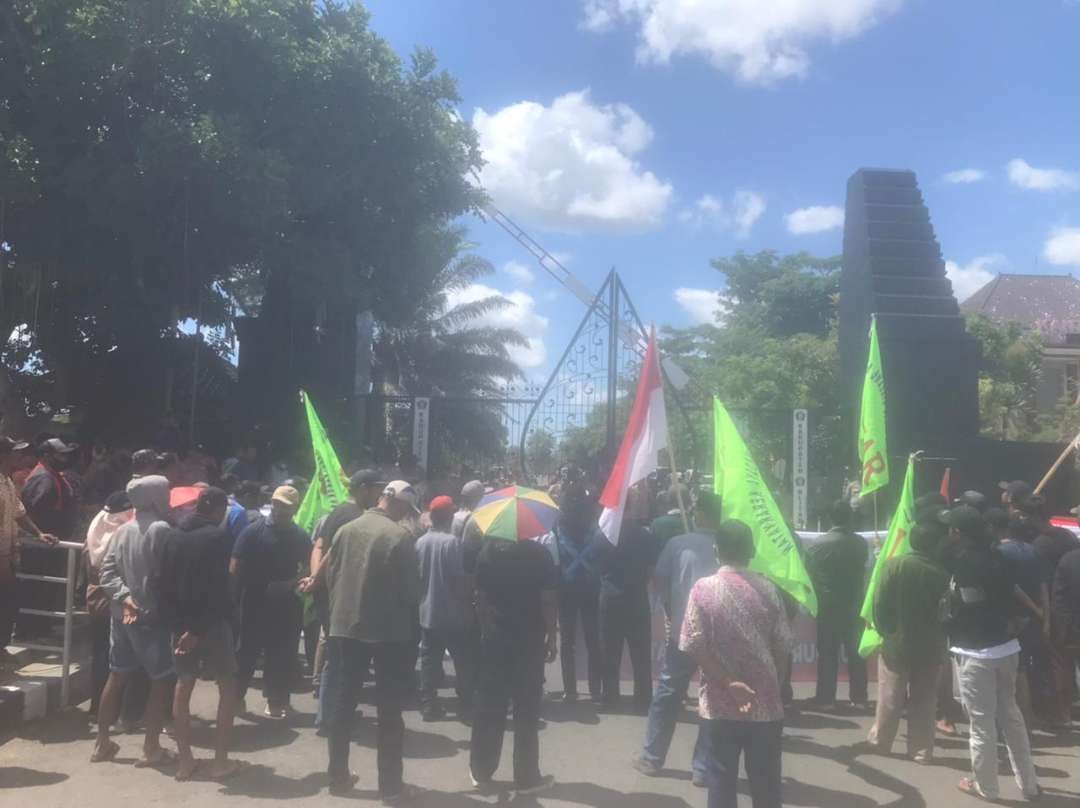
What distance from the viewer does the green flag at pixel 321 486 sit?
25.7ft

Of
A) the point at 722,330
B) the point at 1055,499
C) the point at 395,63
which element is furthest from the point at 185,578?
the point at 722,330

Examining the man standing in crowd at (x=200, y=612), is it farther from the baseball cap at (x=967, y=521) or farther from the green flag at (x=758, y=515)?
the baseball cap at (x=967, y=521)

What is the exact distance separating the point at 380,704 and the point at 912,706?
360cm

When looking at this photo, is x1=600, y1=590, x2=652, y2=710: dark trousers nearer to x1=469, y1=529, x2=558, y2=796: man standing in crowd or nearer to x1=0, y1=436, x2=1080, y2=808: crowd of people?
x1=0, y1=436, x2=1080, y2=808: crowd of people

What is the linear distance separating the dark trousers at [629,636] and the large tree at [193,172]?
→ 956 cm

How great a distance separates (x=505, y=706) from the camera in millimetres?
5672

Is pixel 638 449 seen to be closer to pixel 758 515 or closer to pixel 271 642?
pixel 758 515

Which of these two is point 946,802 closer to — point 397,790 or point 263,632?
point 397,790

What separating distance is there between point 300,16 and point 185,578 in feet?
44.0

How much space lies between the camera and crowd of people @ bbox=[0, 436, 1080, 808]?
18.1 feet

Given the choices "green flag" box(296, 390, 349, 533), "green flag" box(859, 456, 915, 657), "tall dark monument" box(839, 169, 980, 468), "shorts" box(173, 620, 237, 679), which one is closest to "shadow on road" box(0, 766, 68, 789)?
"shorts" box(173, 620, 237, 679)

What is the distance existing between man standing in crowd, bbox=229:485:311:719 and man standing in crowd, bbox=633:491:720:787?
277cm

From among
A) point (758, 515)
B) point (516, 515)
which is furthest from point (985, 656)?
point (516, 515)

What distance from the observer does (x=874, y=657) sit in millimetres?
8953
